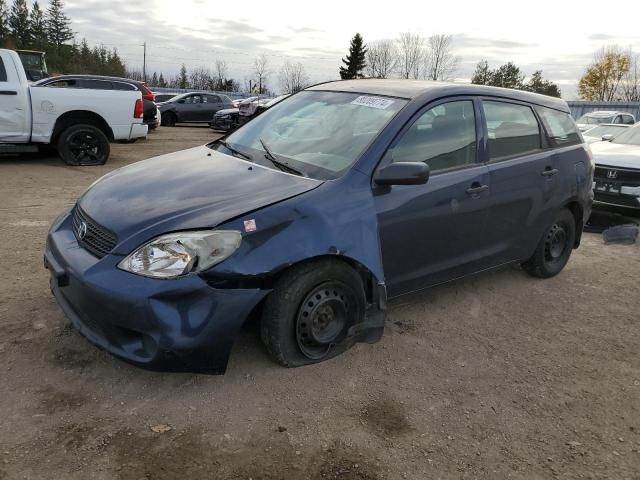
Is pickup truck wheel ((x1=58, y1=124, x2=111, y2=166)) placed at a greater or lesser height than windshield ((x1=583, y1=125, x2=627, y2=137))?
lesser

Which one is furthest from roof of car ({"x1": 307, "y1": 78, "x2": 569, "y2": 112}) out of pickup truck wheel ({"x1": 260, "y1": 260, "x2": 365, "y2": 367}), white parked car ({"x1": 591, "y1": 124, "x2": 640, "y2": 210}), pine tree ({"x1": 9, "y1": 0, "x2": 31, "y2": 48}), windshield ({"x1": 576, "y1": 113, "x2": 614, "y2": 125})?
pine tree ({"x1": 9, "y1": 0, "x2": 31, "y2": 48})

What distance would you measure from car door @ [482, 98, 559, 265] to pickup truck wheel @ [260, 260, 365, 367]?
4.66ft

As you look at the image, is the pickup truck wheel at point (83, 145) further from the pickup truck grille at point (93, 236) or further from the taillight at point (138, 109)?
the pickup truck grille at point (93, 236)

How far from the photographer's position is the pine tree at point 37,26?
64812mm

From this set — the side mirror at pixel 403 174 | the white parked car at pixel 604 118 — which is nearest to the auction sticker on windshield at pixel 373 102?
the side mirror at pixel 403 174

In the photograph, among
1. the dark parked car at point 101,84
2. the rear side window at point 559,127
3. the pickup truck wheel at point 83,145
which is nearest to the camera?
the rear side window at point 559,127

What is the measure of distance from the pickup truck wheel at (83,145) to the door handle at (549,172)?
8255 millimetres

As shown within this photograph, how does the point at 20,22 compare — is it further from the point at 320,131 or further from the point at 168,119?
the point at 320,131

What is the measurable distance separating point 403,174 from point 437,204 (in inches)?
21.4

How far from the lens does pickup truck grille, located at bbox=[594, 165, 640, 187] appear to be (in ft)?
24.4

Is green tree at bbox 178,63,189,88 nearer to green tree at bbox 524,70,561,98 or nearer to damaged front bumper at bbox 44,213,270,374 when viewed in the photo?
green tree at bbox 524,70,561,98

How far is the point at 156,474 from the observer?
7.59 feet

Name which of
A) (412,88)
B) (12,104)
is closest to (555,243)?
(412,88)

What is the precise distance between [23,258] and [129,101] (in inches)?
242
